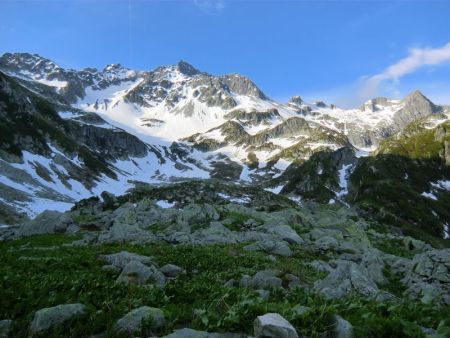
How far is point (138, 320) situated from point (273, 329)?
9.76 ft

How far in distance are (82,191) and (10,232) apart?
5735 inches

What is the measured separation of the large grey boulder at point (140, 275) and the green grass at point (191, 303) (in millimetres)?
823

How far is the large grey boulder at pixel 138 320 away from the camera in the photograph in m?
8.19

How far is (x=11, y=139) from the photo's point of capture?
559 feet

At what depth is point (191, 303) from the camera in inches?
434

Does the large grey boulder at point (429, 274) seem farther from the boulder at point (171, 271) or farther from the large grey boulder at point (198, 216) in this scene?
the large grey boulder at point (198, 216)

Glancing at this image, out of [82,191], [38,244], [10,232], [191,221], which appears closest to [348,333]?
[38,244]

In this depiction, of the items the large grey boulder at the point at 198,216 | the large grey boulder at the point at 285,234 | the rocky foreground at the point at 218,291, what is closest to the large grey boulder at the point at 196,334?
the rocky foreground at the point at 218,291

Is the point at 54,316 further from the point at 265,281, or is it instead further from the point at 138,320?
the point at 265,281

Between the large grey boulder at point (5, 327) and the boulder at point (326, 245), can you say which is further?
the boulder at point (326, 245)

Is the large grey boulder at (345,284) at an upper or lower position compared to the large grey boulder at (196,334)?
upper

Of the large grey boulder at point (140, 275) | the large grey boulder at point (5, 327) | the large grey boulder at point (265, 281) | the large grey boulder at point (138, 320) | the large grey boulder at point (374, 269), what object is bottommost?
the large grey boulder at point (5, 327)

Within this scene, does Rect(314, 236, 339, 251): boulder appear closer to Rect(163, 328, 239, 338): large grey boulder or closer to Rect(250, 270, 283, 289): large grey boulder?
Rect(250, 270, 283, 289): large grey boulder

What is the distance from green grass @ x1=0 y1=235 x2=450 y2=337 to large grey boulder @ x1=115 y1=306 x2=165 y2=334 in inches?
6.6
